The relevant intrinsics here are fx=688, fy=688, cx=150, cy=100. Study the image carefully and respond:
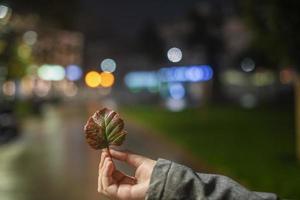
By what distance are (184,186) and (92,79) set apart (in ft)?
266

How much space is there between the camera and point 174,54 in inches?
3351

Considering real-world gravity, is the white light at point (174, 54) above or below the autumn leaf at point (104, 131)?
above

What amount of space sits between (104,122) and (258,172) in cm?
1101

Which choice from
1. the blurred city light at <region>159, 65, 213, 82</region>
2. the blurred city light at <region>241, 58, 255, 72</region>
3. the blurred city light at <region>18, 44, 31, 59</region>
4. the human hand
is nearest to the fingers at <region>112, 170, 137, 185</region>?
the human hand

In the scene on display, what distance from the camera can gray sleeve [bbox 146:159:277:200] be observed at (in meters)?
2.16

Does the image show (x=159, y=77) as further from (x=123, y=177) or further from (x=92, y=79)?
(x=123, y=177)

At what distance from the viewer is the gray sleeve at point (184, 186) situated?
2156mm

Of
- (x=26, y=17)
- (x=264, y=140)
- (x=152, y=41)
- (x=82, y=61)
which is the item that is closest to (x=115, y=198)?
(x=264, y=140)

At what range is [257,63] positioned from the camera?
52594 mm

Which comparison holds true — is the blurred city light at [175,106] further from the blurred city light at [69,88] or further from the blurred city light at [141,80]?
the blurred city light at [141,80]

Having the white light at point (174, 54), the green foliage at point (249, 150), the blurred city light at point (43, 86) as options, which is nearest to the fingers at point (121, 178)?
the green foliage at point (249, 150)

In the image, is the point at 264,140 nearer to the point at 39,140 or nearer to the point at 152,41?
the point at 39,140

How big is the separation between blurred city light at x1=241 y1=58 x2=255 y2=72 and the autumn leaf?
52462 mm

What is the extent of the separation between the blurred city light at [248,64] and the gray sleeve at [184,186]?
5249cm
